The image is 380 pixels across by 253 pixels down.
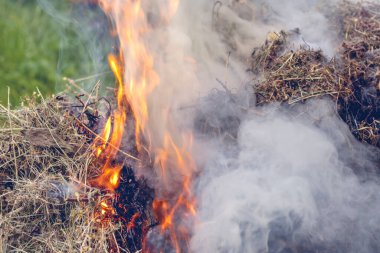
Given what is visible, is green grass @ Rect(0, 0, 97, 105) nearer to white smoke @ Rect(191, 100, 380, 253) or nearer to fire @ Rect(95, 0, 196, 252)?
fire @ Rect(95, 0, 196, 252)

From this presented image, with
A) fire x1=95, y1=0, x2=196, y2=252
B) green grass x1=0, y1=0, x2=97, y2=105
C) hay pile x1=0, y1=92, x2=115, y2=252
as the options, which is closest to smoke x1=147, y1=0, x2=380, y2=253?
fire x1=95, y1=0, x2=196, y2=252

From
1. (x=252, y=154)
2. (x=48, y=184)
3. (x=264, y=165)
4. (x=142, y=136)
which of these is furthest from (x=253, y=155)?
(x=48, y=184)

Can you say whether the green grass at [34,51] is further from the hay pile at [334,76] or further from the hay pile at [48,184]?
the hay pile at [334,76]

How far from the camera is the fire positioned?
3.38 m

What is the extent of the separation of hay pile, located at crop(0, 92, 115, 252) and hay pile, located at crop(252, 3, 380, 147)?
5.87 ft

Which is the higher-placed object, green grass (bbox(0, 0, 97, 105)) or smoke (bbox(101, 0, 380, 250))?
smoke (bbox(101, 0, 380, 250))

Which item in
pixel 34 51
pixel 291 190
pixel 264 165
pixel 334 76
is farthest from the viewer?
pixel 34 51

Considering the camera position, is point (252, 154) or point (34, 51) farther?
point (34, 51)

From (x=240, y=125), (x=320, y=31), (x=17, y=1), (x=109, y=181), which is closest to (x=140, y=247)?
(x=109, y=181)

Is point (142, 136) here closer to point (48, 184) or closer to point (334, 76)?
point (48, 184)

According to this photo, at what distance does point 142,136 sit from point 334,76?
180cm

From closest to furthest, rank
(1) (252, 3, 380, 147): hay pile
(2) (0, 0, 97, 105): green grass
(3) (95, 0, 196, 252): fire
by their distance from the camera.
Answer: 1. (3) (95, 0, 196, 252): fire
2. (1) (252, 3, 380, 147): hay pile
3. (2) (0, 0, 97, 105): green grass

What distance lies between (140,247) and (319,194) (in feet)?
4.93

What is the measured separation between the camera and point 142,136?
3818mm
